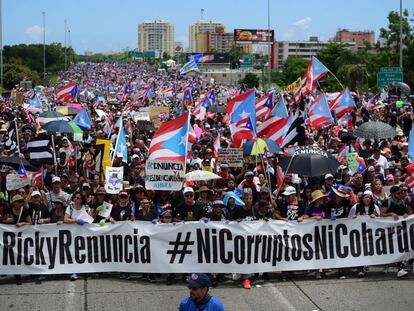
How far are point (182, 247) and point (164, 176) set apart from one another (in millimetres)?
1272

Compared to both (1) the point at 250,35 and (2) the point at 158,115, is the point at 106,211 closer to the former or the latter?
(2) the point at 158,115

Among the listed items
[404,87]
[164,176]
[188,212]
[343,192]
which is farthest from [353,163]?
[404,87]

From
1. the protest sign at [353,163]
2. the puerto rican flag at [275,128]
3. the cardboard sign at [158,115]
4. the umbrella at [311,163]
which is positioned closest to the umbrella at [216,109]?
the cardboard sign at [158,115]

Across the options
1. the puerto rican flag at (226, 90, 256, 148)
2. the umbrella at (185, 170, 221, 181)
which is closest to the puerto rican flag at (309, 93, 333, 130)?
the puerto rican flag at (226, 90, 256, 148)

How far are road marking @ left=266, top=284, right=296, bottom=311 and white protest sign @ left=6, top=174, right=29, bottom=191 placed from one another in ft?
15.2

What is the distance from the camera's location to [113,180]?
11.6m

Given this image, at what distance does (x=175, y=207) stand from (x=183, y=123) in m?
1.37

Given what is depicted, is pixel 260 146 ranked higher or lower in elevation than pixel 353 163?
higher

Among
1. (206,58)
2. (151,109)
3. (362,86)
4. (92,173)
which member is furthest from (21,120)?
(206,58)

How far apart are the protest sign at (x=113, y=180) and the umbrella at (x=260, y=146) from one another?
3071 millimetres

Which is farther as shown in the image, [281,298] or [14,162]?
[14,162]

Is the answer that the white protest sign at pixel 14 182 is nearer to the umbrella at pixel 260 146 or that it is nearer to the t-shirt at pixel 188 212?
the t-shirt at pixel 188 212

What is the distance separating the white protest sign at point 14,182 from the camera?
12.0 m

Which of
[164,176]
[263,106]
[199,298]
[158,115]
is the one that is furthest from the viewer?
[158,115]
